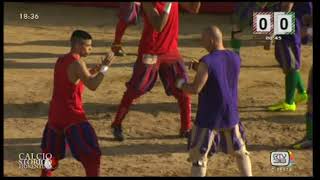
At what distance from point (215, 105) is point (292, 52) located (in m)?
2.75

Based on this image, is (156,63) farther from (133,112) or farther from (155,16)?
(133,112)

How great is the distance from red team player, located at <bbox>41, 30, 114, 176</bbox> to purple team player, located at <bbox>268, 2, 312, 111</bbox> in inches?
117

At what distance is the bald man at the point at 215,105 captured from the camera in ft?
19.6

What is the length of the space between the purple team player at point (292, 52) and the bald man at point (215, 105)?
240 centimetres

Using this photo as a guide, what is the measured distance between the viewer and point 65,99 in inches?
244

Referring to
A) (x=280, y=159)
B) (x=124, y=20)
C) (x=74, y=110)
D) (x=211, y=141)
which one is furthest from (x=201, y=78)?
(x=124, y=20)

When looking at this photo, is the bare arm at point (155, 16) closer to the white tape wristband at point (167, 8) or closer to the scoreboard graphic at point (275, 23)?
the white tape wristband at point (167, 8)

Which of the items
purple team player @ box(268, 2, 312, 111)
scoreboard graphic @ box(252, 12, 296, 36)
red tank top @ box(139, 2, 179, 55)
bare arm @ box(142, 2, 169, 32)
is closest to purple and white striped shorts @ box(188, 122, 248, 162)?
bare arm @ box(142, 2, 169, 32)

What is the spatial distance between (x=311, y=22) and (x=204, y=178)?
2.96m

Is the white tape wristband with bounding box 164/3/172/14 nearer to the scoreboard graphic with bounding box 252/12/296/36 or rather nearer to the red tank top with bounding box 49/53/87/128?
the scoreboard graphic with bounding box 252/12/296/36

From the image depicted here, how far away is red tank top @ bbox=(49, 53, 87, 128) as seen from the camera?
616 cm

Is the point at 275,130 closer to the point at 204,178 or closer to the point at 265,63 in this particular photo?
the point at 204,178

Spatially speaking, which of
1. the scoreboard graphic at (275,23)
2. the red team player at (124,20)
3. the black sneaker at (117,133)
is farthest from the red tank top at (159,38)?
the red team player at (124,20)

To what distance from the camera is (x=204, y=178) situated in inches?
250
